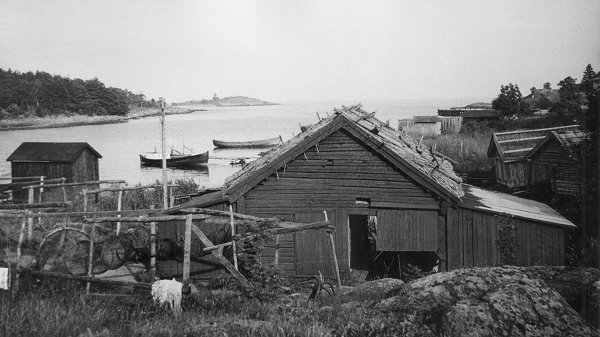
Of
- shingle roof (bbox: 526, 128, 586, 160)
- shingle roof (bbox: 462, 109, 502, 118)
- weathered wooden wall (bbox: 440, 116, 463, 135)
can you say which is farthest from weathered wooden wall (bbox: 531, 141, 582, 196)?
shingle roof (bbox: 462, 109, 502, 118)

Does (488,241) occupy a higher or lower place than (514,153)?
lower

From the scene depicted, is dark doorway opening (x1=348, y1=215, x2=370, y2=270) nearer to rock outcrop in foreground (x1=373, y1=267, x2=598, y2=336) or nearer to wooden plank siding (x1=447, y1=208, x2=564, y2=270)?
wooden plank siding (x1=447, y1=208, x2=564, y2=270)

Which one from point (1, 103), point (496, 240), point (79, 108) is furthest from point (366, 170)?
point (79, 108)

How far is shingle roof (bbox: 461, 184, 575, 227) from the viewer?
1523cm

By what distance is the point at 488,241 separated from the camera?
15.2 m

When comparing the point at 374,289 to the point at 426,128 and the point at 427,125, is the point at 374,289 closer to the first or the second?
the point at 426,128

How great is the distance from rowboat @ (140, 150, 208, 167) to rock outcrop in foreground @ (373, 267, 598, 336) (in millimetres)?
61505

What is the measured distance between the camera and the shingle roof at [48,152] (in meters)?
31.8

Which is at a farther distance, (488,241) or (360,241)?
(360,241)

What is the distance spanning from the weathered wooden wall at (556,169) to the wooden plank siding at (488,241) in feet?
38.8

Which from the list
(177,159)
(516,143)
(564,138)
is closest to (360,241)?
(564,138)

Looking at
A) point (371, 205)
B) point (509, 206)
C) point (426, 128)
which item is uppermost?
point (426, 128)

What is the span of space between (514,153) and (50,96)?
103m

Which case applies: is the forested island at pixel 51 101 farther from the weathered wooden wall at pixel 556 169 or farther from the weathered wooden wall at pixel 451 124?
the weathered wooden wall at pixel 556 169
